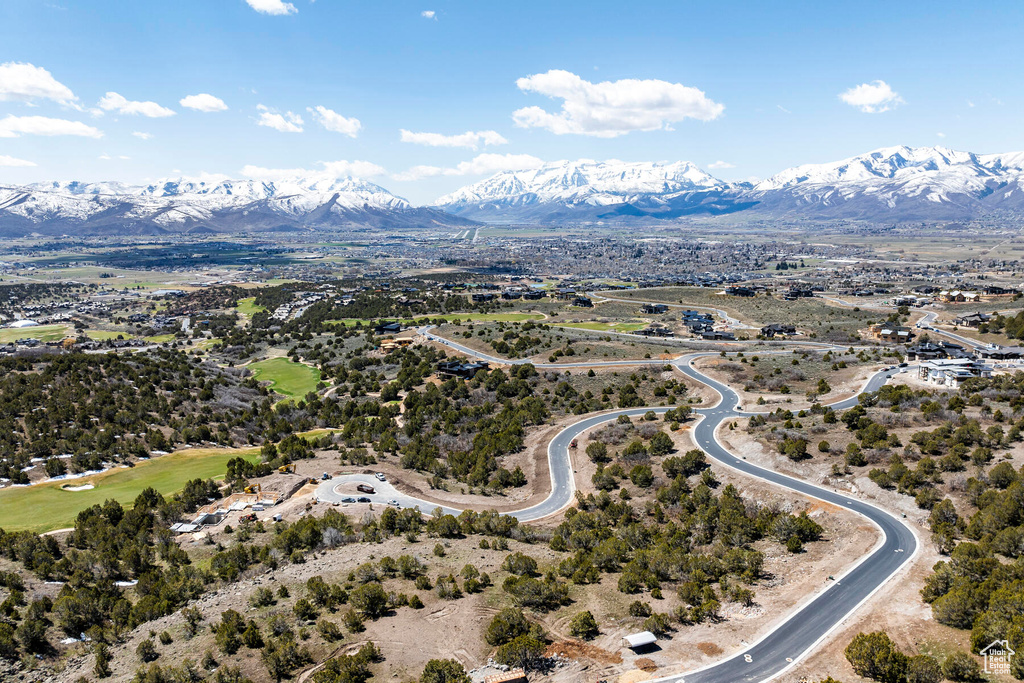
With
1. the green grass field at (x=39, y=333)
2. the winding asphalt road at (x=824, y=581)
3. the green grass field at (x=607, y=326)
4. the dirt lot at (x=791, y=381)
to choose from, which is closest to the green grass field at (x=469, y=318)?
the green grass field at (x=607, y=326)

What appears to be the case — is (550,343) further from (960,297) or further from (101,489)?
(960,297)

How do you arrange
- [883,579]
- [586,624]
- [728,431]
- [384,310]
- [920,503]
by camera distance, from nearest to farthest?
[586,624]
[883,579]
[920,503]
[728,431]
[384,310]

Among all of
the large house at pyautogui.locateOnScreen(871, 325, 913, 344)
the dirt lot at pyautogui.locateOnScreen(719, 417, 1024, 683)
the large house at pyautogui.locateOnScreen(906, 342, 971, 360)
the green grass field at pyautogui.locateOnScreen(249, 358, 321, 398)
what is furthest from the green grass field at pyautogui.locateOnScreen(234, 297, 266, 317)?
the dirt lot at pyautogui.locateOnScreen(719, 417, 1024, 683)

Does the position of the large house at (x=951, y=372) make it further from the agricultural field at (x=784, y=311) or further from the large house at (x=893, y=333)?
the agricultural field at (x=784, y=311)

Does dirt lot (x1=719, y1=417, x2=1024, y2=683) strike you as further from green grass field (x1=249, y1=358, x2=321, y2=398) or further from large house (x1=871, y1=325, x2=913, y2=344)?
green grass field (x1=249, y1=358, x2=321, y2=398)

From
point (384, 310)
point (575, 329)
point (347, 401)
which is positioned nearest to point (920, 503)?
point (347, 401)

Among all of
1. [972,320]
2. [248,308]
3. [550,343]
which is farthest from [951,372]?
[248,308]

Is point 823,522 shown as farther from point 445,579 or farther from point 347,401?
point 347,401
